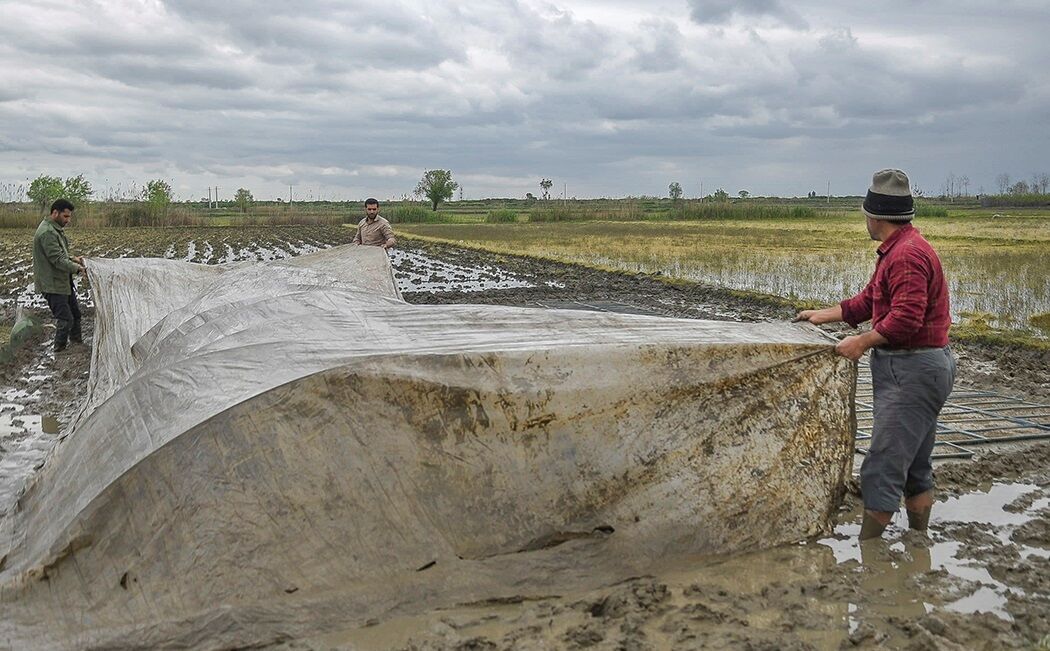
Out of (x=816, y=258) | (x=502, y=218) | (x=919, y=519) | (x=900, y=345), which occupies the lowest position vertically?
(x=919, y=519)

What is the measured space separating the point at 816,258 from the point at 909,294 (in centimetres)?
1650

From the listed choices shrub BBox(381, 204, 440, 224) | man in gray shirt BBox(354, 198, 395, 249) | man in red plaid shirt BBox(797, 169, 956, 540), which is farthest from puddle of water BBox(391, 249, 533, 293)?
shrub BBox(381, 204, 440, 224)

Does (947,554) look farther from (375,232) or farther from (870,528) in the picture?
(375,232)

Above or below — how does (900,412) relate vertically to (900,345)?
below

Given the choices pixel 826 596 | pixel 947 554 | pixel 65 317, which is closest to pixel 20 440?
pixel 65 317

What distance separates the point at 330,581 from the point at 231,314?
5.80 ft

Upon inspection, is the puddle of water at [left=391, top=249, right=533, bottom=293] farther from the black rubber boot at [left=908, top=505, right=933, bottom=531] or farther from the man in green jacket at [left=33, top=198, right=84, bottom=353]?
the black rubber boot at [left=908, top=505, right=933, bottom=531]

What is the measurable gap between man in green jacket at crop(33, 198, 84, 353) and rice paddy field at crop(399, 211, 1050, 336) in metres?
9.08

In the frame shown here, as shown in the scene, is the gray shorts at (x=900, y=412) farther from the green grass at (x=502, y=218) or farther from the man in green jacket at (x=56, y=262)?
the green grass at (x=502, y=218)

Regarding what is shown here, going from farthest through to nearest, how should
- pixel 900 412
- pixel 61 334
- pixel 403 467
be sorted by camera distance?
pixel 61 334 < pixel 900 412 < pixel 403 467

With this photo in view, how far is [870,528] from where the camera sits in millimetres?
3811

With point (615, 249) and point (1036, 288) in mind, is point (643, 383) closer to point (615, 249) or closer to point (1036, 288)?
point (1036, 288)

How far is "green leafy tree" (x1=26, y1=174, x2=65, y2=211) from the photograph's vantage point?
2101 inches

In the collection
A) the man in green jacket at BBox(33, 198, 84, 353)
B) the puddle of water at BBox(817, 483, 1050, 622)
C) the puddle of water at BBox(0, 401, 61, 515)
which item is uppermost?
the man in green jacket at BBox(33, 198, 84, 353)
